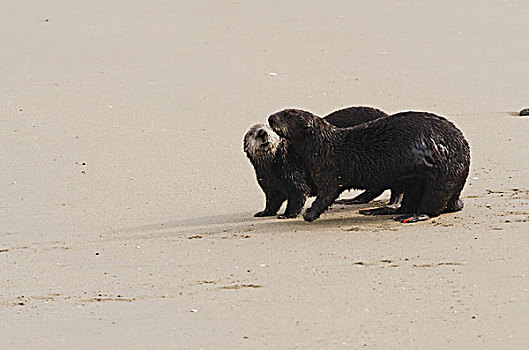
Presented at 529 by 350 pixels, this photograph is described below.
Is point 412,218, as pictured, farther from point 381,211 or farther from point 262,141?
point 262,141

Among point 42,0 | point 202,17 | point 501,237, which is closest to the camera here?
point 501,237

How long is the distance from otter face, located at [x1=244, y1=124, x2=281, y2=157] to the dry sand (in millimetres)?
494

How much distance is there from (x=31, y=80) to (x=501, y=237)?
7044 mm

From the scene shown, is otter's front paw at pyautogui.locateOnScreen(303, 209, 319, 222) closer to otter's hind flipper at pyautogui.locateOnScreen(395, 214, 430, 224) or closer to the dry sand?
the dry sand

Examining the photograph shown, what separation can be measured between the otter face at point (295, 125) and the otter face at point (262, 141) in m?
0.14

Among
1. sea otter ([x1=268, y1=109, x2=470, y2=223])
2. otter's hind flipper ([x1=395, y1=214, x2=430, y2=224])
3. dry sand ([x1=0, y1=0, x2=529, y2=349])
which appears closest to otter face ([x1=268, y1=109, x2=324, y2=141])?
sea otter ([x1=268, y1=109, x2=470, y2=223])

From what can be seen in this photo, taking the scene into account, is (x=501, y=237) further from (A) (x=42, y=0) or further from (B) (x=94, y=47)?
(A) (x=42, y=0)

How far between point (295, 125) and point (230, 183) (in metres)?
1.39

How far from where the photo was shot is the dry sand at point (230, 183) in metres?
5.65

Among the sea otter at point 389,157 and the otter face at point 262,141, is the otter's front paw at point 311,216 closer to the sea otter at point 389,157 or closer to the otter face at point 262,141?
the sea otter at point 389,157

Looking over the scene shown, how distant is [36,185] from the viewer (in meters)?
8.95

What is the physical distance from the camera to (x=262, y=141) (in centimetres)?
791

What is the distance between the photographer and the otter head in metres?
7.74

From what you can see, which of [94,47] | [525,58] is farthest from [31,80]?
[525,58]
